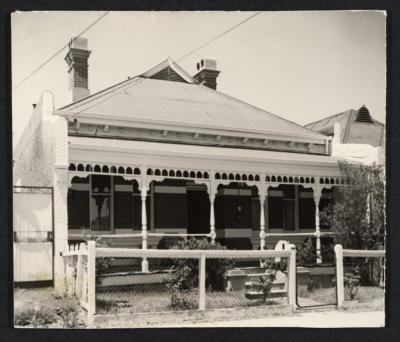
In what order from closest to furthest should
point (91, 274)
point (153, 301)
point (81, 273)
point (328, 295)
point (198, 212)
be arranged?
point (91, 274), point (81, 273), point (153, 301), point (328, 295), point (198, 212)

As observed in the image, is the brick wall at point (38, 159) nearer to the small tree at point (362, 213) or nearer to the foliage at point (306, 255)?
the foliage at point (306, 255)

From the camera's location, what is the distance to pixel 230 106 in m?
12.2

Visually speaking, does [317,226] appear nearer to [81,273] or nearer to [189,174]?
[189,174]

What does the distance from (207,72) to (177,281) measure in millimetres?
3821

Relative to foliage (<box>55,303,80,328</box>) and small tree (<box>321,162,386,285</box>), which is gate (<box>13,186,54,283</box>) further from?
small tree (<box>321,162,386,285</box>)

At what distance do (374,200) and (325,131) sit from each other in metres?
1.85

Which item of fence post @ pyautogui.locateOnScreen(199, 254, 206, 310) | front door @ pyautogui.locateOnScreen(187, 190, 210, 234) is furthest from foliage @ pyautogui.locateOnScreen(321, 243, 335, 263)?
fence post @ pyautogui.locateOnScreen(199, 254, 206, 310)

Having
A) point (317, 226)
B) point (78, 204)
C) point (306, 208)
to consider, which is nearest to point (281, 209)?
point (306, 208)

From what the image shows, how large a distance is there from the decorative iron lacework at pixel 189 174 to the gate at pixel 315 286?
1.68 metres

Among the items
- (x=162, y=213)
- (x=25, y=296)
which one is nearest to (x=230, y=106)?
(x=162, y=213)

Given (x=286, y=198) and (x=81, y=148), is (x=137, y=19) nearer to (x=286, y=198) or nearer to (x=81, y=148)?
(x=81, y=148)

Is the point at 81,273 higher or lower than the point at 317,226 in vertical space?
lower

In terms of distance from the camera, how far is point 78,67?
1053 cm

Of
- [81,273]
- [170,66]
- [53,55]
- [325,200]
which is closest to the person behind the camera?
[81,273]
